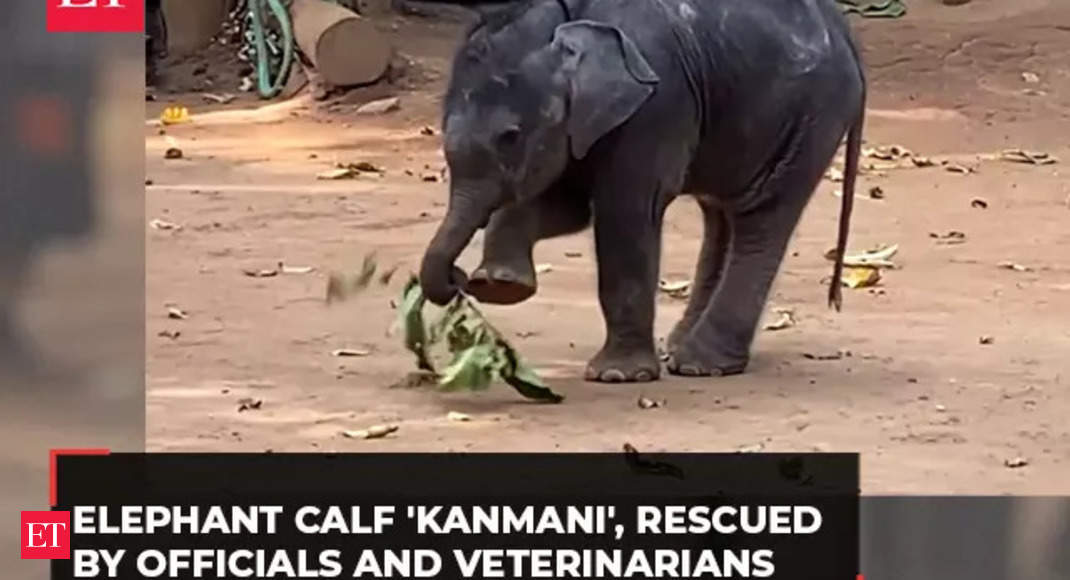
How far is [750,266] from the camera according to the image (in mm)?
6840

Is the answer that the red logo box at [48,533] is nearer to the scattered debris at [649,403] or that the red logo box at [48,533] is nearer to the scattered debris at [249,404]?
the scattered debris at [249,404]

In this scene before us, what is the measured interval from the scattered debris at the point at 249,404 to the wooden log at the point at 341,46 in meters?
7.80

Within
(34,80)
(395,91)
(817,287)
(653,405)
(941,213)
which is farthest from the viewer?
(395,91)

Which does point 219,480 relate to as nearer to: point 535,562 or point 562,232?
point 535,562

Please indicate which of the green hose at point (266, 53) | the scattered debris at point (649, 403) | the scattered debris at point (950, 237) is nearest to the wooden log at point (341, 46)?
the green hose at point (266, 53)

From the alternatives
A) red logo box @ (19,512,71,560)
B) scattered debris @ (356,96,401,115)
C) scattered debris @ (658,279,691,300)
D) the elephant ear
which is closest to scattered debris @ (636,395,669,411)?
the elephant ear

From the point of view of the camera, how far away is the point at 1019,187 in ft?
37.1

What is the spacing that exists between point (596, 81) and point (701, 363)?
1049 millimetres

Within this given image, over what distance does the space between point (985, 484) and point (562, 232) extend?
1761 millimetres

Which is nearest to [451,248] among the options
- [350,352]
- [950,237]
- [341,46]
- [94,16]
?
[350,352]

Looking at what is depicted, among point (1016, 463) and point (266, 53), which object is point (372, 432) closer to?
point (1016, 463)

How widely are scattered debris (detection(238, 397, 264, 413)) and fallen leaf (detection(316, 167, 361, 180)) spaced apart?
500cm

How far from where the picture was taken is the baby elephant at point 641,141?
618cm

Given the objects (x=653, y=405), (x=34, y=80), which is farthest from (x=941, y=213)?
(x=34, y=80)
